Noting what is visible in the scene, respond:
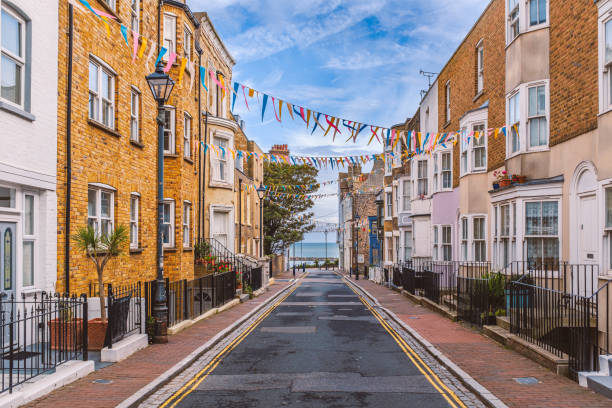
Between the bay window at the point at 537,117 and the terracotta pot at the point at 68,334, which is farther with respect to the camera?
the bay window at the point at 537,117

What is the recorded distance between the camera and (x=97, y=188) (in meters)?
13.8

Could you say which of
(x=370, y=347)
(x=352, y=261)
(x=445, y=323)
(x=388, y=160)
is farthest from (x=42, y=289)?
(x=352, y=261)

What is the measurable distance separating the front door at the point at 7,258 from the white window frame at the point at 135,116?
250 inches

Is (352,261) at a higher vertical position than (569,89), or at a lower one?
lower

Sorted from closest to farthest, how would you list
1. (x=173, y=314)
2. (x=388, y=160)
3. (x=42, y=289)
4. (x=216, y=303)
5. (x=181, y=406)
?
(x=181, y=406) < (x=42, y=289) < (x=173, y=314) < (x=216, y=303) < (x=388, y=160)

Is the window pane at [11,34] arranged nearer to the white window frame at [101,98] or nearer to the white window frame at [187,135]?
the white window frame at [101,98]

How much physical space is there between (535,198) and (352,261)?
5136 centimetres

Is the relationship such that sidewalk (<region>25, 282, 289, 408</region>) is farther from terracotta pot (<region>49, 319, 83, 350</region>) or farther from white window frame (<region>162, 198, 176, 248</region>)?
white window frame (<region>162, 198, 176, 248</region>)

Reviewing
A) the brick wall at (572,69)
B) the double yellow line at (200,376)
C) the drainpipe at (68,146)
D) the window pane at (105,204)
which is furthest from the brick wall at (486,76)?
the drainpipe at (68,146)

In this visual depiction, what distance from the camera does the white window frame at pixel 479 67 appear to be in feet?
70.9

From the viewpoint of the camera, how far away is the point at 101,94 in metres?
14.0

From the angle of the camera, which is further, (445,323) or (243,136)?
(243,136)

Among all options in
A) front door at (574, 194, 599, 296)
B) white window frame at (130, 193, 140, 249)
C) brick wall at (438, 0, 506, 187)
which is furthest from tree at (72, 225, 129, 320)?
brick wall at (438, 0, 506, 187)

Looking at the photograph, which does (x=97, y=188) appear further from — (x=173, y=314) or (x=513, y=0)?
(x=513, y=0)
